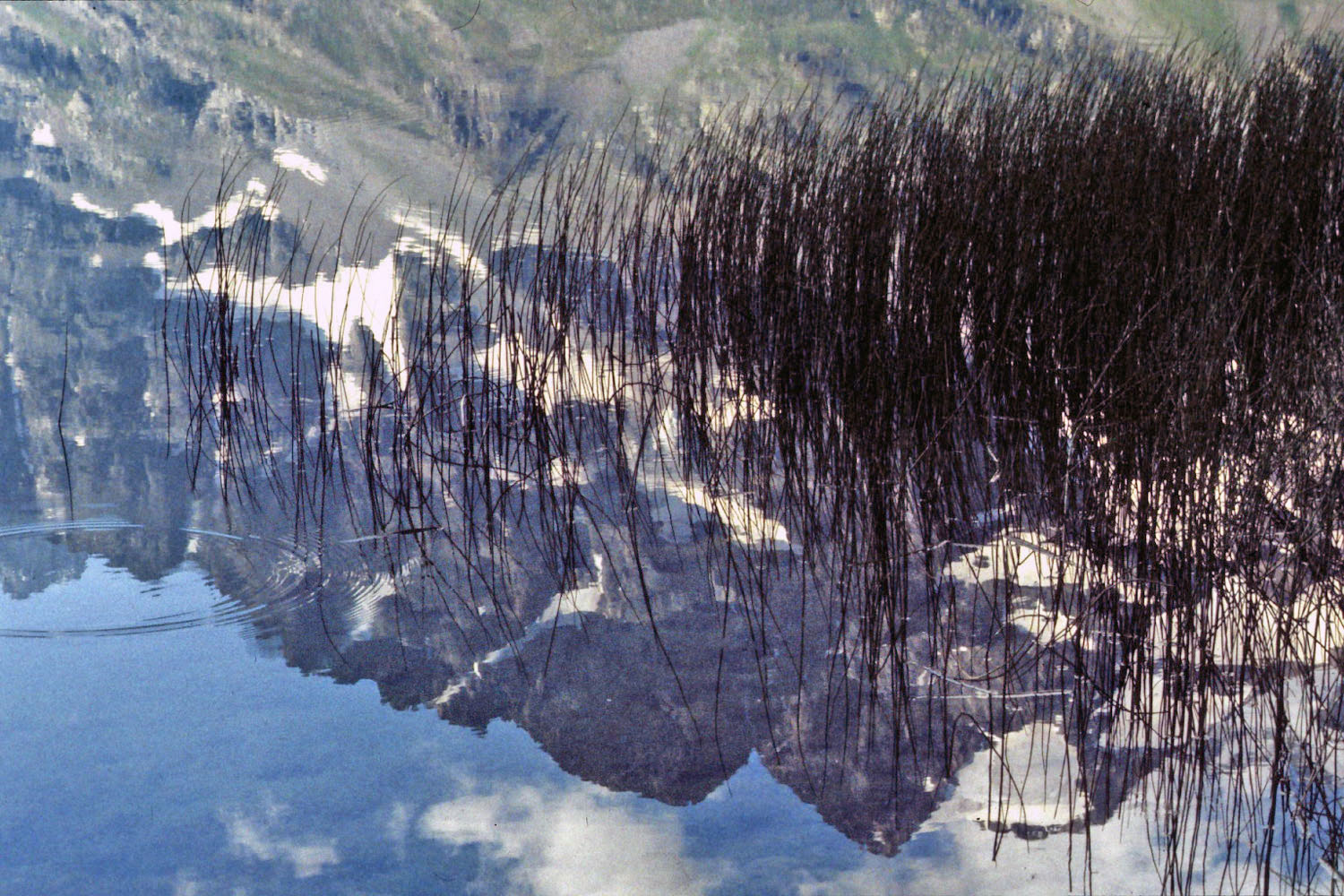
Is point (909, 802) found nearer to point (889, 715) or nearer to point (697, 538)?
point (889, 715)

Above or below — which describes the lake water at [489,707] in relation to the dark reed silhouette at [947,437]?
below

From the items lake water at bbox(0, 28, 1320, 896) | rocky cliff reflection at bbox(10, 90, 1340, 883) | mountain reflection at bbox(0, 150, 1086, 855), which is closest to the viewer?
lake water at bbox(0, 28, 1320, 896)

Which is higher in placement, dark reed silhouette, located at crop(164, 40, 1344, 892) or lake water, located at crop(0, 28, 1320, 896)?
dark reed silhouette, located at crop(164, 40, 1344, 892)

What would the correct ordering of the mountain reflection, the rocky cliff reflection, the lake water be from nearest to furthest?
the lake water < the rocky cliff reflection < the mountain reflection

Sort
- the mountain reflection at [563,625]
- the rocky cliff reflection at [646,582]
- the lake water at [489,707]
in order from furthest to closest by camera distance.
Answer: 1. the mountain reflection at [563,625]
2. the rocky cliff reflection at [646,582]
3. the lake water at [489,707]

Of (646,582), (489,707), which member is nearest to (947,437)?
(646,582)

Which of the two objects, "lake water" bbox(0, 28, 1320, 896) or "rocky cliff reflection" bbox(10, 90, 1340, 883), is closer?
"lake water" bbox(0, 28, 1320, 896)

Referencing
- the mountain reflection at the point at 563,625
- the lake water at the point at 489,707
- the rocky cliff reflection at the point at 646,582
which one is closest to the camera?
the lake water at the point at 489,707

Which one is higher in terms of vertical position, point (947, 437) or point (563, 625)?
point (947, 437)

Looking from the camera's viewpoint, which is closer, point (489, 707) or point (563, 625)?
point (489, 707)

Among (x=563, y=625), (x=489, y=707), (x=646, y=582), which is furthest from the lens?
(x=646, y=582)

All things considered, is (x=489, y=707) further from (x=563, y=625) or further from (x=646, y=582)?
(x=646, y=582)

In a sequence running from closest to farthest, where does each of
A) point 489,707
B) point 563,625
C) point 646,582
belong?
point 489,707 → point 563,625 → point 646,582
